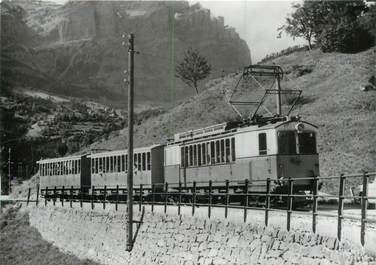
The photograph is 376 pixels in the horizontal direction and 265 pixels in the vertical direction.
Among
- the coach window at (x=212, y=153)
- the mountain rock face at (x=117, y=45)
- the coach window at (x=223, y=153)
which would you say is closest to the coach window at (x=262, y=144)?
the coach window at (x=223, y=153)

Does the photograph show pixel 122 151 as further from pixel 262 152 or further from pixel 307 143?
pixel 307 143

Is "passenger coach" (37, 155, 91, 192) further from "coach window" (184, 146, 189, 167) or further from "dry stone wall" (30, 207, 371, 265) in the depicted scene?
"coach window" (184, 146, 189, 167)

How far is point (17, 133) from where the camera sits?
73062mm

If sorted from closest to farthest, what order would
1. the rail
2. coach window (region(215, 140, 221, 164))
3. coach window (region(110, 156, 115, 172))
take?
1. the rail
2. coach window (region(215, 140, 221, 164))
3. coach window (region(110, 156, 115, 172))

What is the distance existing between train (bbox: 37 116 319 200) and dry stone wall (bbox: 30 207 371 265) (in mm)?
1426

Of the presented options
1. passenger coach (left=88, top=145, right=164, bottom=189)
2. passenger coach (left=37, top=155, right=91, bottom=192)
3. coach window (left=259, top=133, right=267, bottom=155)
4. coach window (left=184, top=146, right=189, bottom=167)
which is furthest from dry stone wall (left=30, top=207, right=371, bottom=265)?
passenger coach (left=37, top=155, right=91, bottom=192)

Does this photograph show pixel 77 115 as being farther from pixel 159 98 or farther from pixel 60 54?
pixel 60 54

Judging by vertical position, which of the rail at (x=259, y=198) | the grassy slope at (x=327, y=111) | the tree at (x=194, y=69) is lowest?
the rail at (x=259, y=198)

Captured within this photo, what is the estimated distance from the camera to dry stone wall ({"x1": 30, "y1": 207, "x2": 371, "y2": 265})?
10094mm

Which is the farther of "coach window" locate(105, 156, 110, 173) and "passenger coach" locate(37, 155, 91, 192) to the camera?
"passenger coach" locate(37, 155, 91, 192)

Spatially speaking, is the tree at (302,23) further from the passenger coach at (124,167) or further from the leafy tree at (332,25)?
the passenger coach at (124,167)

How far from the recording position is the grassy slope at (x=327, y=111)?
107 feet

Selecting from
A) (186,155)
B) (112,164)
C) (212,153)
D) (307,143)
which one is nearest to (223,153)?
(212,153)

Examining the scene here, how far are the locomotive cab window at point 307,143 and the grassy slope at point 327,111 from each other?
11.6m
